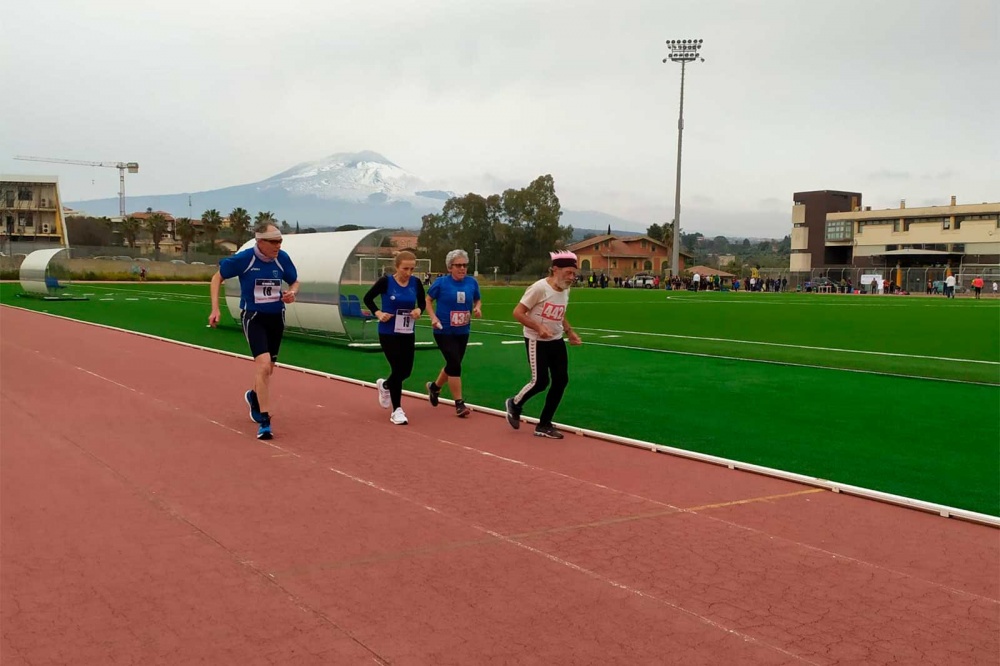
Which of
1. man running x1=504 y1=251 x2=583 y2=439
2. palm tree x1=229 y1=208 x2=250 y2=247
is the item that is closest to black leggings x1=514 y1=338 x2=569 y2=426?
man running x1=504 y1=251 x2=583 y2=439

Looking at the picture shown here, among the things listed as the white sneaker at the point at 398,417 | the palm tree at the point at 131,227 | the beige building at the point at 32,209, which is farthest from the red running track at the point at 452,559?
the palm tree at the point at 131,227

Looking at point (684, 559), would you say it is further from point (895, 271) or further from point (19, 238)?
point (19, 238)

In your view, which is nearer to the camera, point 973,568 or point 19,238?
point 973,568

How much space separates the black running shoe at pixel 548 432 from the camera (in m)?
8.94

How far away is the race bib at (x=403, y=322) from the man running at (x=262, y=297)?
130cm

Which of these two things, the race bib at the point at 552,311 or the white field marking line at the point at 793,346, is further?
the white field marking line at the point at 793,346

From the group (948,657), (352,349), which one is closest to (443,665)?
(948,657)

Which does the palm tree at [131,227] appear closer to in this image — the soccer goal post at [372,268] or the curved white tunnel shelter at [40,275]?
the curved white tunnel shelter at [40,275]

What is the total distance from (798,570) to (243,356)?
42.6ft

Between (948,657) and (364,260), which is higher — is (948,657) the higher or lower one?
the lower one

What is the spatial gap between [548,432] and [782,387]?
522cm

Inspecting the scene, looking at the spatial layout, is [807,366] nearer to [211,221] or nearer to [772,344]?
[772,344]

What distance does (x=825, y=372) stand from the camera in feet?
47.8

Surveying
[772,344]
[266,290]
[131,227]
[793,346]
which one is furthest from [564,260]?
[131,227]
